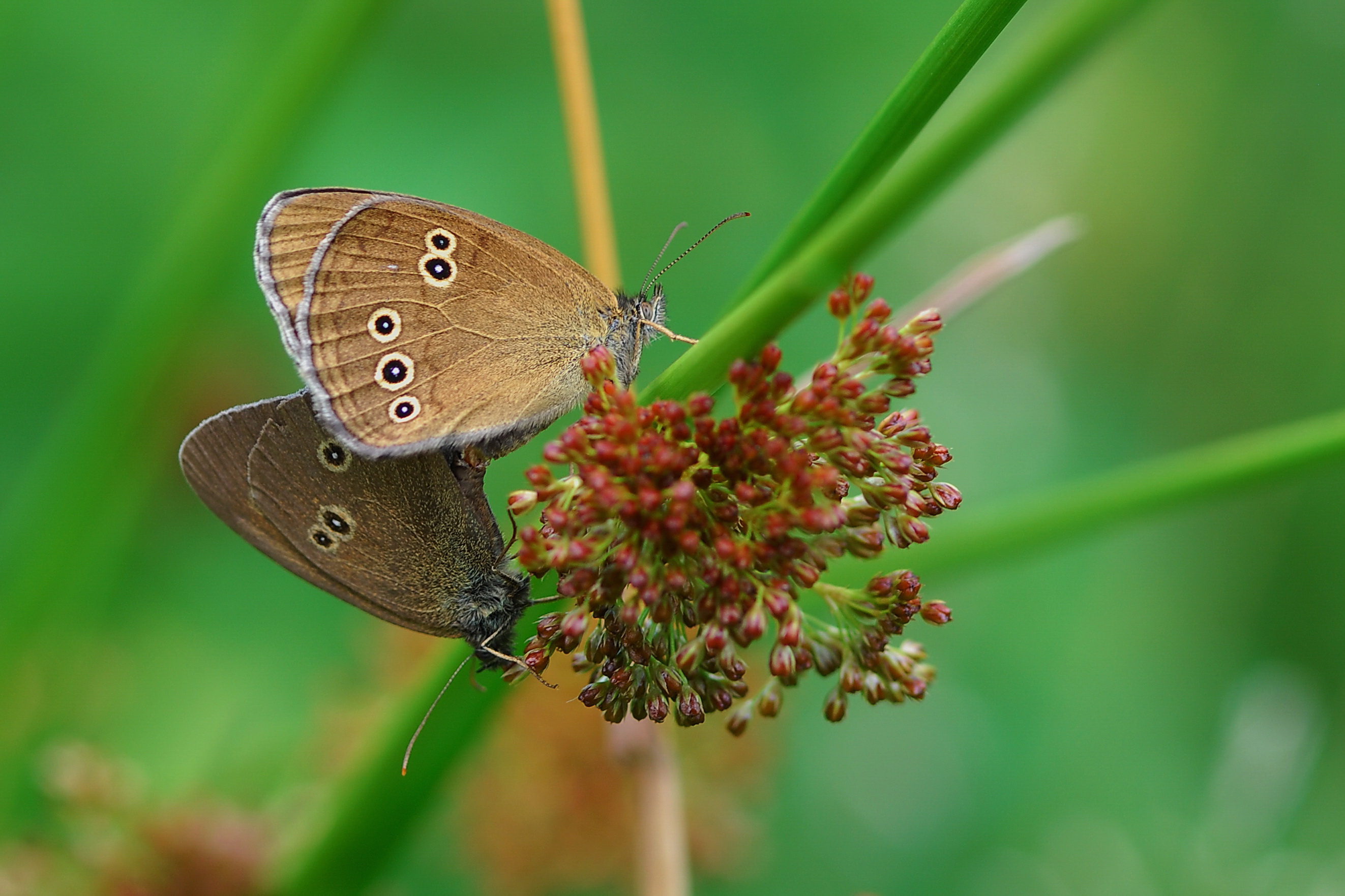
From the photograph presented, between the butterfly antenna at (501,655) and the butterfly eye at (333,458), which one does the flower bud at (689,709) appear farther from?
the butterfly eye at (333,458)

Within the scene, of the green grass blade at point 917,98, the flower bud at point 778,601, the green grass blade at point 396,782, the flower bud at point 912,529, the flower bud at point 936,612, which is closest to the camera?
the green grass blade at point 917,98

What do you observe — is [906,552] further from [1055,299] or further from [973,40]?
[1055,299]

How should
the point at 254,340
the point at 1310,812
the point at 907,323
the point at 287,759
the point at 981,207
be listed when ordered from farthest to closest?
the point at 981,207 → the point at 254,340 → the point at 1310,812 → the point at 287,759 → the point at 907,323

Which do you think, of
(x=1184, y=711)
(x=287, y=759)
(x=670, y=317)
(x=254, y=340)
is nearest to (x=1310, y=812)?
(x=1184, y=711)

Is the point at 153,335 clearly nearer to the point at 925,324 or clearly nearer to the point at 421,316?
the point at 421,316

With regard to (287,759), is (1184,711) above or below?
above

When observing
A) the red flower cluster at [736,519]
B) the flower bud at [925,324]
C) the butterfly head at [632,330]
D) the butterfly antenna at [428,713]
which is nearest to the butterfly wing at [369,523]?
the butterfly antenna at [428,713]

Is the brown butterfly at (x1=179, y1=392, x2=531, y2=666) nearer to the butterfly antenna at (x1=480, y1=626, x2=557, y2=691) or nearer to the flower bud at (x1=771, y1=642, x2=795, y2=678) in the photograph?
the butterfly antenna at (x1=480, y1=626, x2=557, y2=691)
